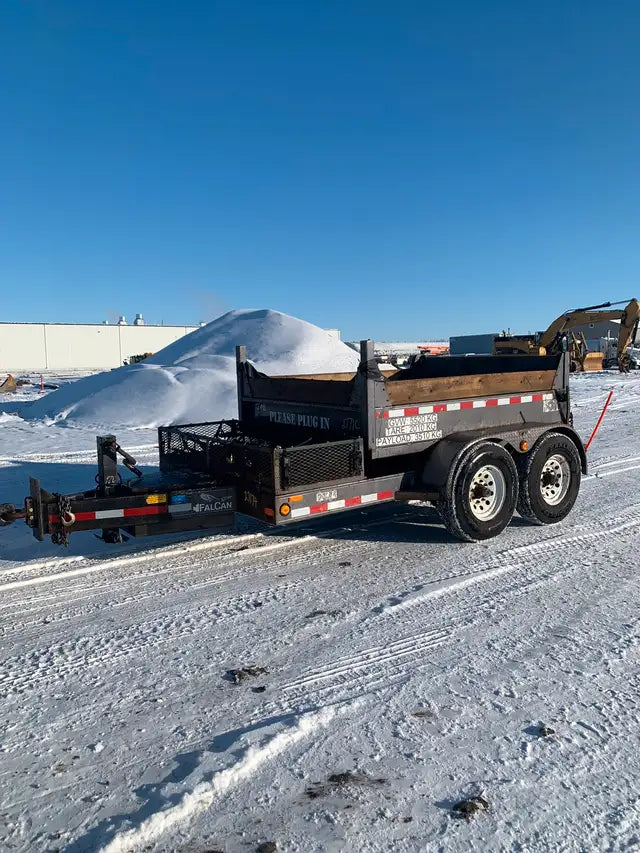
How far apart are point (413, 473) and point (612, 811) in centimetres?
381

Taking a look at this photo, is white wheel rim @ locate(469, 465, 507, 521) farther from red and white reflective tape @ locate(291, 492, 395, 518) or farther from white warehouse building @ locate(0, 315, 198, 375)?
white warehouse building @ locate(0, 315, 198, 375)

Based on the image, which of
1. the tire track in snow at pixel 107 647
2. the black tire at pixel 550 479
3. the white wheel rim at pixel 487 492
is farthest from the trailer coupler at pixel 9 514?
the black tire at pixel 550 479

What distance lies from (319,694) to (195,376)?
13830mm

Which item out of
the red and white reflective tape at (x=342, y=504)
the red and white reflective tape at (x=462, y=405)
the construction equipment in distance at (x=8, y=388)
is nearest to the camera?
the red and white reflective tape at (x=342, y=504)

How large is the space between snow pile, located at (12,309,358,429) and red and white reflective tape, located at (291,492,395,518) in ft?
29.6

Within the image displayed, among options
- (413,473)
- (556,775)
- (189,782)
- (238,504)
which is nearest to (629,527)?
(413,473)

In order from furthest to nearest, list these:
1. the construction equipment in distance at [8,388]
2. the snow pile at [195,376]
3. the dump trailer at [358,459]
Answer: the construction equipment in distance at [8,388], the snow pile at [195,376], the dump trailer at [358,459]

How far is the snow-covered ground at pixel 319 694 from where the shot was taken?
274 cm

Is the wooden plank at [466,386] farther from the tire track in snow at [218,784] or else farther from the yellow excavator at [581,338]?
the yellow excavator at [581,338]

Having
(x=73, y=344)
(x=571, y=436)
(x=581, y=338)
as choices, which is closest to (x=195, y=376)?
(x=571, y=436)

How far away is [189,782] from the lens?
9.66 ft

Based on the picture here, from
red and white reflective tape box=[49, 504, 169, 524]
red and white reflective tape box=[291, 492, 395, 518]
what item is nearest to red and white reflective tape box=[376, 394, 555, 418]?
red and white reflective tape box=[291, 492, 395, 518]

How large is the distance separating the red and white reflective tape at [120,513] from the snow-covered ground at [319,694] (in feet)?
1.65

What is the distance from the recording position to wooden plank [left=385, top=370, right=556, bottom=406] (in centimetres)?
616
